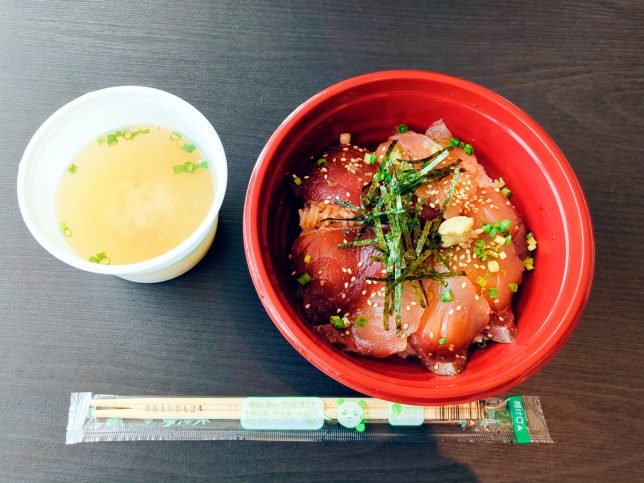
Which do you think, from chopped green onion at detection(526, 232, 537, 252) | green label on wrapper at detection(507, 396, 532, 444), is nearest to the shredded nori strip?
chopped green onion at detection(526, 232, 537, 252)

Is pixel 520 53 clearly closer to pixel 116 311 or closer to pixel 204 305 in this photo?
pixel 204 305

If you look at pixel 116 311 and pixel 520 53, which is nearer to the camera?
pixel 116 311

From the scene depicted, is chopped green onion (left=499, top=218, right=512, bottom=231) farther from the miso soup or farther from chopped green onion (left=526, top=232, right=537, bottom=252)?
the miso soup

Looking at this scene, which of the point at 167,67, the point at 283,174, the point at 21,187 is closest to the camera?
the point at 21,187

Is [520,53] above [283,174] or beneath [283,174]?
above

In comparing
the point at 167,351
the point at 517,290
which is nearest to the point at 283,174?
the point at 167,351
